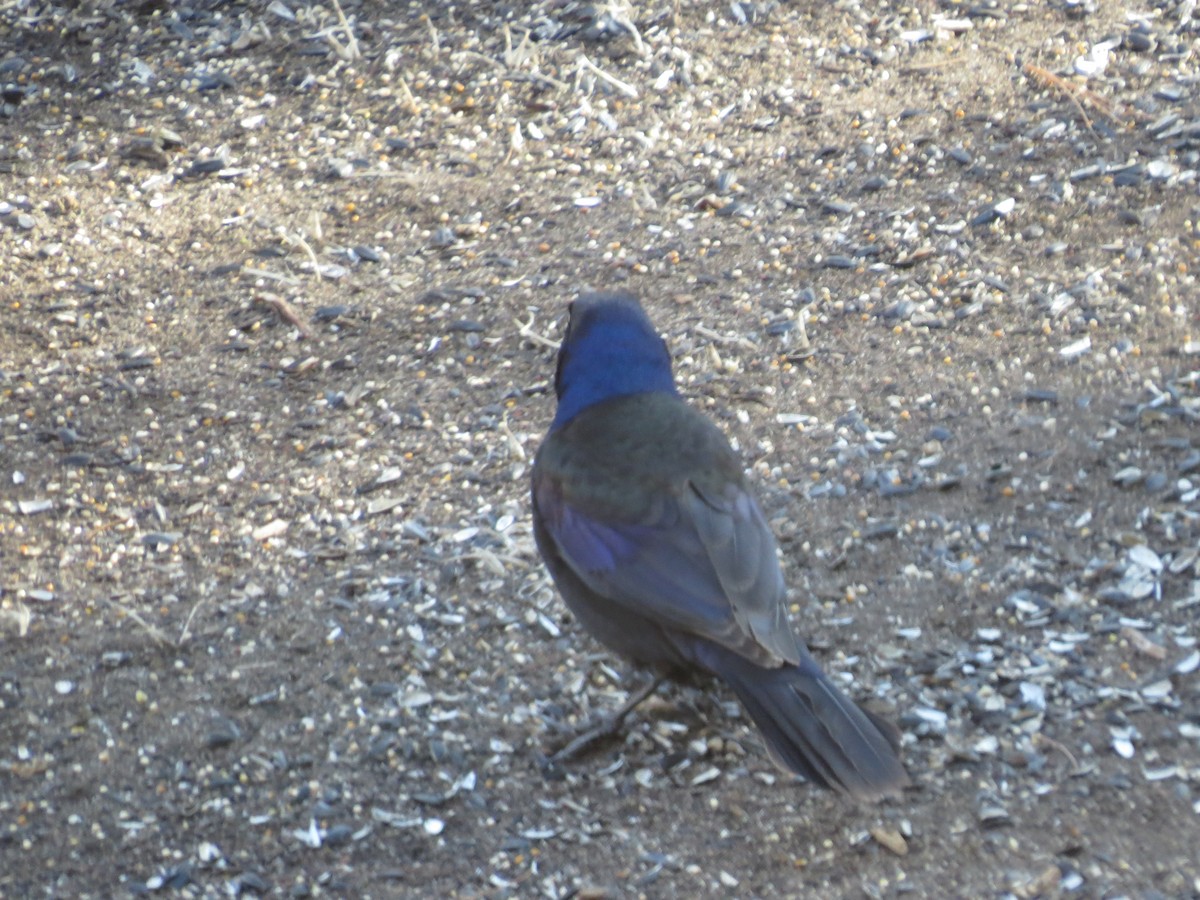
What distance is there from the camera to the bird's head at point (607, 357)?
166 inches

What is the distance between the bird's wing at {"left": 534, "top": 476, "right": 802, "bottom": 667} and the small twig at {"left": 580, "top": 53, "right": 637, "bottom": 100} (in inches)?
108

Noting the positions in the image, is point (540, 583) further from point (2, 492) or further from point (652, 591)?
point (2, 492)

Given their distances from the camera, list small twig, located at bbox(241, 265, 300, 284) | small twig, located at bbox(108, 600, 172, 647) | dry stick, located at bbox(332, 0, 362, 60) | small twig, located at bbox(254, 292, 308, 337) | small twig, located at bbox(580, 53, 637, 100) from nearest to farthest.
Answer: small twig, located at bbox(108, 600, 172, 647), small twig, located at bbox(254, 292, 308, 337), small twig, located at bbox(241, 265, 300, 284), small twig, located at bbox(580, 53, 637, 100), dry stick, located at bbox(332, 0, 362, 60)

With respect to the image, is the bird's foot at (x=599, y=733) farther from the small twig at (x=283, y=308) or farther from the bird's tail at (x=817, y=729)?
the small twig at (x=283, y=308)

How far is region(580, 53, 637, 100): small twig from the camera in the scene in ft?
20.2

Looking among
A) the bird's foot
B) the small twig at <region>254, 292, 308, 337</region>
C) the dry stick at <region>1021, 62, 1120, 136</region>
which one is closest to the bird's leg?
the bird's foot

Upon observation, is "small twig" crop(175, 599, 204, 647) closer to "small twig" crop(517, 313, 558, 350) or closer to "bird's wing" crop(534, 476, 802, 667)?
"bird's wing" crop(534, 476, 802, 667)

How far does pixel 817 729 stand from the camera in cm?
337

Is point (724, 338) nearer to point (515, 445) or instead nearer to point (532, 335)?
point (532, 335)

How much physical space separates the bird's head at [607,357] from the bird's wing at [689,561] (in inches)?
16.1

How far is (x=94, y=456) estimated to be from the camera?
4.91 meters

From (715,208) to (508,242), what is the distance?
2.53ft

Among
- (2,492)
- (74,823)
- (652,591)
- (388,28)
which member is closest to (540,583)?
(652,591)

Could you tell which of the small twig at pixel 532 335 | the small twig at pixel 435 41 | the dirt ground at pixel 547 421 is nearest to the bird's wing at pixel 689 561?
the dirt ground at pixel 547 421
